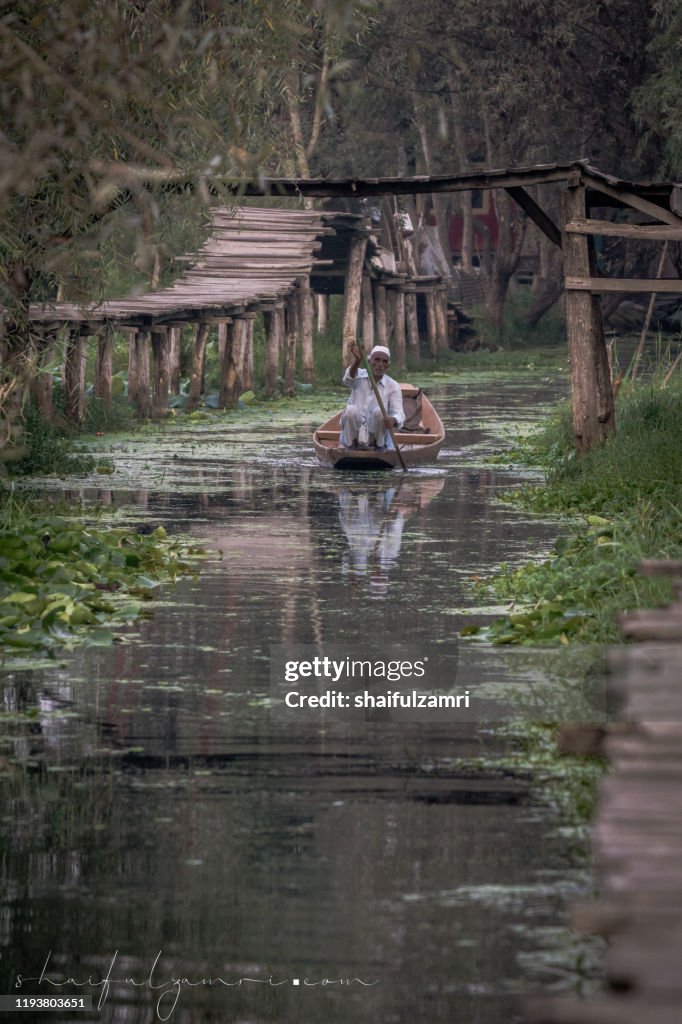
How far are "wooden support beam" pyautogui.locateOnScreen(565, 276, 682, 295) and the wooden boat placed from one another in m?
A: 3.56

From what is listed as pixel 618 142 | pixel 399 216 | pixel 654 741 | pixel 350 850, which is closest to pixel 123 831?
pixel 350 850

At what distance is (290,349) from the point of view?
108ft

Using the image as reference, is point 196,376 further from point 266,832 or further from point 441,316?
point 266,832

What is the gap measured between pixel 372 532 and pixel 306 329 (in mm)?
19702

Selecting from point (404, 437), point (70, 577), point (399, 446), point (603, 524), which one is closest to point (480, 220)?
point (404, 437)

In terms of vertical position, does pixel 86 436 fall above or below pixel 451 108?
below

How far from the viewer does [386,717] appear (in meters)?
8.78

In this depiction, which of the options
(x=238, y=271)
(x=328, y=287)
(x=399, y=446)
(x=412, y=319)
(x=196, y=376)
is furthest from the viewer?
(x=412, y=319)

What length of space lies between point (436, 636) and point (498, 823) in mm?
3555

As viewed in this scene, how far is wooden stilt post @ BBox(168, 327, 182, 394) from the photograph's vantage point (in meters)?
28.9

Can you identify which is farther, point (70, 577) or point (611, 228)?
point (611, 228)

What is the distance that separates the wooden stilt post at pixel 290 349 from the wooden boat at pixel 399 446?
33.1 feet

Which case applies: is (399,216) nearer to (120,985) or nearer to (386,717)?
(386,717)

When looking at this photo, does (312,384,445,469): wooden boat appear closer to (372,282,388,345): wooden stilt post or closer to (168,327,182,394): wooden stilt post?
(168,327,182,394): wooden stilt post
